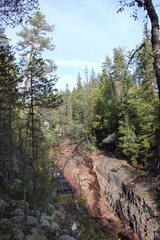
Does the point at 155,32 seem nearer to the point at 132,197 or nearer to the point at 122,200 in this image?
the point at 132,197

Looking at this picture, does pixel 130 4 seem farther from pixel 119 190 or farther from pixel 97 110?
pixel 97 110

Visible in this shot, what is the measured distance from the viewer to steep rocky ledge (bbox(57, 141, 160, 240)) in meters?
10.3

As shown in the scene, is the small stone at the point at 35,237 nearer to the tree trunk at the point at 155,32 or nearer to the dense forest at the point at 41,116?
the dense forest at the point at 41,116

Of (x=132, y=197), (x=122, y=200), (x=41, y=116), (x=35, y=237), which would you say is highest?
(x=41, y=116)

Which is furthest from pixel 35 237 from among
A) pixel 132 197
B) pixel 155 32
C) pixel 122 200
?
pixel 122 200

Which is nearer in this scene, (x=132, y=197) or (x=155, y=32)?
(x=155, y=32)

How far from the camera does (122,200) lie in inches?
511

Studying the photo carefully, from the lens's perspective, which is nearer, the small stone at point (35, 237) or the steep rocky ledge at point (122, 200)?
the small stone at point (35, 237)

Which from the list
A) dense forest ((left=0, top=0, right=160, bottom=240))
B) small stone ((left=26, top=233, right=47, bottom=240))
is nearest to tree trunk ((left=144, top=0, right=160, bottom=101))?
dense forest ((left=0, top=0, right=160, bottom=240))

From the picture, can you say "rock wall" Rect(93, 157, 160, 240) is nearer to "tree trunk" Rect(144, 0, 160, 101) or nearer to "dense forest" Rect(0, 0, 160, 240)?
"dense forest" Rect(0, 0, 160, 240)

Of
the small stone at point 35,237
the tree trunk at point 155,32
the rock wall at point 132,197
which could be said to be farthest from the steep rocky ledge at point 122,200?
the tree trunk at point 155,32

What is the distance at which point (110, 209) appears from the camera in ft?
45.0

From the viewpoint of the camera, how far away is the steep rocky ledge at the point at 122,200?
10.3 meters

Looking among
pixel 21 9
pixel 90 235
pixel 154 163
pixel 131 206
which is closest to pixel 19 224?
pixel 90 235
